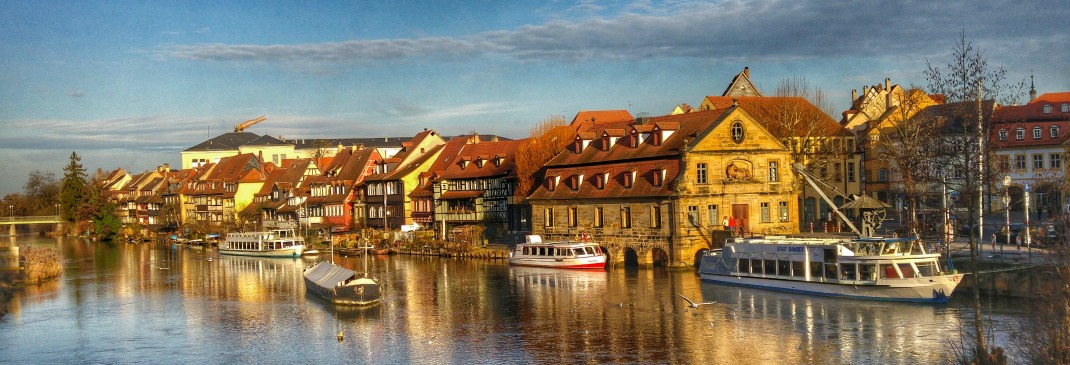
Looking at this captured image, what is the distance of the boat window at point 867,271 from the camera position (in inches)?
1391

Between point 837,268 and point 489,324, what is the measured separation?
44.2ft

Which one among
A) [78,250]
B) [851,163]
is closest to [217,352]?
[851,163]

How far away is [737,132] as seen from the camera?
48000 mm

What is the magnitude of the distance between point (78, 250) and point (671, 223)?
58.5 metres

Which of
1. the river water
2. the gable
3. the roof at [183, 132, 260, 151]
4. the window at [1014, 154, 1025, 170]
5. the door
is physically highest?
the roof at [183, 132, 260, 151]

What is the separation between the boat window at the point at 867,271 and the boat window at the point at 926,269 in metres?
1.55

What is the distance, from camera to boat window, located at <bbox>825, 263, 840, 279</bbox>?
121ft

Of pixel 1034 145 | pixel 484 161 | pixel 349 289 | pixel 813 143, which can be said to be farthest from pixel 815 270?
pixel 484 161

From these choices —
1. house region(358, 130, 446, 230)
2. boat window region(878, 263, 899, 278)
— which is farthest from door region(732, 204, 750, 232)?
house region(358, 130, 446, 230)

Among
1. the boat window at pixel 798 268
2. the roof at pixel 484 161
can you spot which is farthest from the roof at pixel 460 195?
the boat window at pixel 798 268

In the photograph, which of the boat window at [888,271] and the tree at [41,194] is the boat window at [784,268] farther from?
the tree at [41,194]

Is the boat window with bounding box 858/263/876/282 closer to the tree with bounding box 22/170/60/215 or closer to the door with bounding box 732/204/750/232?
the door with bounding box 732/204/750/232

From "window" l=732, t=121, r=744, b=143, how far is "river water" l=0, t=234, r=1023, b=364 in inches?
288

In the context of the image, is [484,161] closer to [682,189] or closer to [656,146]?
[656,146]
